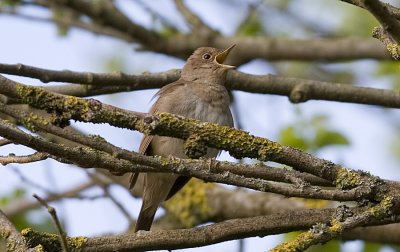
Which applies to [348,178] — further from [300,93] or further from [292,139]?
[292,139]

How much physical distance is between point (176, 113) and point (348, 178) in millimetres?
2839

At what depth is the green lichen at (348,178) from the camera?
355 centimetres

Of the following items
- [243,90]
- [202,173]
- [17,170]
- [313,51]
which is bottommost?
[202,173]

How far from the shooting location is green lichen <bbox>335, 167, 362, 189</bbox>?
3.55 m

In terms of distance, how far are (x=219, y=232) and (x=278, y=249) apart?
1.25ft

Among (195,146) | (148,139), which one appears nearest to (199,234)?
(195,146)

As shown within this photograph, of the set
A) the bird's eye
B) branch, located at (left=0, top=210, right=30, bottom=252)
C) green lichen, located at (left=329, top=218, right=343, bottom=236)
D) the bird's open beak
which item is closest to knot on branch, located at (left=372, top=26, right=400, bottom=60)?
green lichen, located at (left=329, top=218, right=343, bottom=236)

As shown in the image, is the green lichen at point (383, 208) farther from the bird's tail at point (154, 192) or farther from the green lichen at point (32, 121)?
the bird's tail at point (154, 192)

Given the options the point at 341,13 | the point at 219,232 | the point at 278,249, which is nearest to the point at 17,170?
the point at 219,232

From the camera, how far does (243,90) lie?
583cm

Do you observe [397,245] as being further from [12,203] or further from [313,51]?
[12,203]

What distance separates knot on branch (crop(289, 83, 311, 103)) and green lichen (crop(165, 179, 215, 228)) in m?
1.73

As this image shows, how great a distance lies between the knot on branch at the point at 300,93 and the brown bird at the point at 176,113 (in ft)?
3.14

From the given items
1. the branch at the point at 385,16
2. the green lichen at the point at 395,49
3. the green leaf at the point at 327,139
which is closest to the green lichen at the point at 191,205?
the green leaf at the point at 327,139
